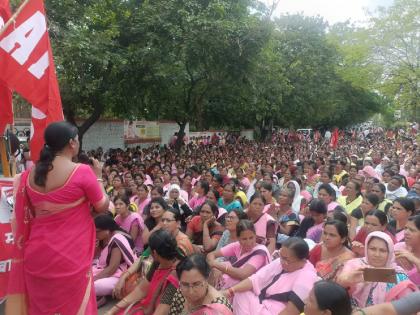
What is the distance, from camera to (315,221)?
4.91 meters

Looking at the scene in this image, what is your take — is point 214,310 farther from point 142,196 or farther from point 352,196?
point 142,196

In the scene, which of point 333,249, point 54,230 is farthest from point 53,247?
point 333,249

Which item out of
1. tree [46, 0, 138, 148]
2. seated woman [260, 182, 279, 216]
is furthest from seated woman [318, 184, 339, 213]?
tree [46, 0, 138, 148]

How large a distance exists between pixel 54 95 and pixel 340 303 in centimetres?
265

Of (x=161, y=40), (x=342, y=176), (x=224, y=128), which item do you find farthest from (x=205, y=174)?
(x=224, y=128)

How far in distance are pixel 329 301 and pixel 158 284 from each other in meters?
1.52

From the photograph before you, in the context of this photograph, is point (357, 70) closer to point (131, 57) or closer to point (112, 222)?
point (131, 57)

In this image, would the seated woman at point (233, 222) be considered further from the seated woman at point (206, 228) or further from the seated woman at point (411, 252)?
the seated woman at point (411, 252)

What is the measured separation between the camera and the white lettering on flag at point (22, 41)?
354 centimetres

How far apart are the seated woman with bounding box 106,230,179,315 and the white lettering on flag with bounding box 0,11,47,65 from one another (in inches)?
68.9

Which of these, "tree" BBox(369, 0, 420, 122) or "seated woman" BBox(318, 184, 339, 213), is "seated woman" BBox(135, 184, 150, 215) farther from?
"tree" BBox(369, 0, 420, 122)

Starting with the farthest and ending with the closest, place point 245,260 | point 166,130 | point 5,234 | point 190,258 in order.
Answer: point 166,130 < point 245,260 < point 5,234 < point 190,258

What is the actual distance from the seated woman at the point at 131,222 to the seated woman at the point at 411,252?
115 inches

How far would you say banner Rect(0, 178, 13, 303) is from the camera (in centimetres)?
338
